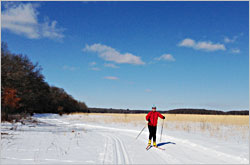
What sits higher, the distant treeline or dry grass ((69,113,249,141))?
the distant treeline

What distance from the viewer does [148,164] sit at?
23.8 ft

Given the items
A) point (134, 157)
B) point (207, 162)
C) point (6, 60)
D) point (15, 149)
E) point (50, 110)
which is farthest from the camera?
point (50, 110)

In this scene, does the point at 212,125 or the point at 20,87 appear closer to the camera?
the point at 212,125

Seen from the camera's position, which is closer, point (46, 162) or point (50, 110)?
→ point (46, 162)

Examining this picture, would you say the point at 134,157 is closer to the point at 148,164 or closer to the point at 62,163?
the point at 148,164

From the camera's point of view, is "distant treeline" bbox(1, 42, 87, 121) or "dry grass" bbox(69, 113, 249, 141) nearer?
"dry grass" bbox(69, 113, 249, 141)

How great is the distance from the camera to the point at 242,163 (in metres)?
7.41

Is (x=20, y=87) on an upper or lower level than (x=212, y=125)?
upper

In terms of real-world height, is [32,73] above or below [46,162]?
above

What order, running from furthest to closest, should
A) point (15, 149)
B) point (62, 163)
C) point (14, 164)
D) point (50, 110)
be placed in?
point (50, 110) → point (15, 149) → point (62, 163) → point (14, 164)

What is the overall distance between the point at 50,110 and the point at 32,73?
116ft

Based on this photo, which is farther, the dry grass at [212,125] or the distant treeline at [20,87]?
the distant treeline at [20,87]

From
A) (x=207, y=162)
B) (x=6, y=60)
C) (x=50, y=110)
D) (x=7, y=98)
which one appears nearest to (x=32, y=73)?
(x=7, y=98)

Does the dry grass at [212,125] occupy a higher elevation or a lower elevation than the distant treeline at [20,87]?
lower
